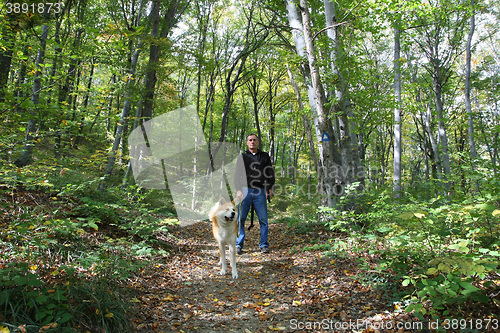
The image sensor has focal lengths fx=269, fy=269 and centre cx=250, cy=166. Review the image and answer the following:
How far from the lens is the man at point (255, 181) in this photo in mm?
5398

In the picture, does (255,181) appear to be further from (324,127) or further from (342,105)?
(342,105)

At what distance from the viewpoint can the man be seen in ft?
17.7

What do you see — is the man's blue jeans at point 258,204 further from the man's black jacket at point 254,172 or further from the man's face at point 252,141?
the man's face at point 252,141

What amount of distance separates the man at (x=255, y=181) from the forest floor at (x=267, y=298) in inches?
34.7

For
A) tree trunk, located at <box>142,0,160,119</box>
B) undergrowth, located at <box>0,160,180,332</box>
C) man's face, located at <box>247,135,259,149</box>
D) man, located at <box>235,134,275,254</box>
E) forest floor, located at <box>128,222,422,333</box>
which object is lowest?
forest floor, located at <box>128,222,422,333</box>

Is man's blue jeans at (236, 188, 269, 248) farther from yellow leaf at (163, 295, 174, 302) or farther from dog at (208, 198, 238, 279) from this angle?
yellow leaf at (163, 295, 174, 302)

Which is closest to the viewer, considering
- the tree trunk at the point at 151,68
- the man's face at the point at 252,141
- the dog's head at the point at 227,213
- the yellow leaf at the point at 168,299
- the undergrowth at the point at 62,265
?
the undergrowth at the point at 62,265

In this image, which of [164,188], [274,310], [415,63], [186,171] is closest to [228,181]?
[186,171]

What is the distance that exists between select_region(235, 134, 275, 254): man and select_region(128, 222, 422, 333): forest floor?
0.88 metres

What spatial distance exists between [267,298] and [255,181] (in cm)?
239

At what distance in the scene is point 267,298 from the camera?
3.52 meters

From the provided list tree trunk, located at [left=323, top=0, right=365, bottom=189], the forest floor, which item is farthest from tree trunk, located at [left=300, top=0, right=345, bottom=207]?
the forest floor

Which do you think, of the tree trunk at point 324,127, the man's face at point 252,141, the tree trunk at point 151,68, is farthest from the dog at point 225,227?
the tree trunk at point 151,68

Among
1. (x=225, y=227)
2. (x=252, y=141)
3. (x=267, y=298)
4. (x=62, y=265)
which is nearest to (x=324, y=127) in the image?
(x=252, y=141)
